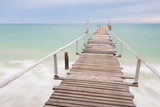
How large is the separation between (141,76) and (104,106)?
5435 mm

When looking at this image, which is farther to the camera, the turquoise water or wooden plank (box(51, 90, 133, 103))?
the turquoise water

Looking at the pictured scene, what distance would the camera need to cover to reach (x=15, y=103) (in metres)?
4.42

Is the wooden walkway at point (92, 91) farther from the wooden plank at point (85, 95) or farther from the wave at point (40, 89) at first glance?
the wave at point (40, 89)

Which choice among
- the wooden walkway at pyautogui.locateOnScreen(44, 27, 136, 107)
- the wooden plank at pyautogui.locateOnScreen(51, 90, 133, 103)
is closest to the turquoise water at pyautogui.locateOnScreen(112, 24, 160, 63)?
the wooden walkway at pyautogui.locateOnScreen(44, 27, 136, 107)

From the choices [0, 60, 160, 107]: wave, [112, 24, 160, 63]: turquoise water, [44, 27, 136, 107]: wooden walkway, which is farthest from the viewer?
[112, 24, 160, 63]: turquoise water

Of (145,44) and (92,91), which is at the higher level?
(145,44)

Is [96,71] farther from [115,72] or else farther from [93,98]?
[93,98]

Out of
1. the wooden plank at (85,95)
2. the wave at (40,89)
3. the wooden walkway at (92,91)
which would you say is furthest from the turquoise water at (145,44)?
the wooden plank at (85,95)

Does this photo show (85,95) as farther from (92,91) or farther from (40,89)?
(40,89)

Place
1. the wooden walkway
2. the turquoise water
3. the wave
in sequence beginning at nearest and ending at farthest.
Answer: the wooden walkway
the wave
the turquoise water

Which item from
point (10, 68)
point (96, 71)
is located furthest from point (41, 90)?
point (10, 68)

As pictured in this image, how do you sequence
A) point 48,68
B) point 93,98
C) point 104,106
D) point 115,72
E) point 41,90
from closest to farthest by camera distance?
1. point 104,106
2. point 93,98
3. point 115,72
4. point 41,90
5. point 48,68

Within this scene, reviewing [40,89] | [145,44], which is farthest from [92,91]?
[145,44]

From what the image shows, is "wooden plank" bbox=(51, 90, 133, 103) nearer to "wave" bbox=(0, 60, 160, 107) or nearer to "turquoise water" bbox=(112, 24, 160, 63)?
"wave" bbox=(0, 60, 160, 107)
